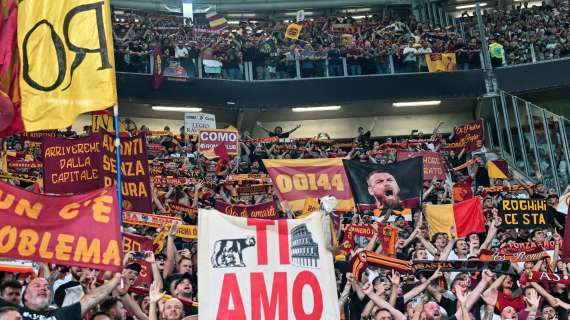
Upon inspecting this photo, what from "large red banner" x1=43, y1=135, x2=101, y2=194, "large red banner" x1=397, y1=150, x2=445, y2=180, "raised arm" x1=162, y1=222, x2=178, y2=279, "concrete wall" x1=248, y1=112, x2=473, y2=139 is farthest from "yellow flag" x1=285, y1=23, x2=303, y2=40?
"raised arm" x1=162, y1=222, x2=178, y2=279

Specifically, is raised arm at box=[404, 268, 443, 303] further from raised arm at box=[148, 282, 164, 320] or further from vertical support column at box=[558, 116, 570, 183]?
vertical support column at box=[558, 116, 570, 183]

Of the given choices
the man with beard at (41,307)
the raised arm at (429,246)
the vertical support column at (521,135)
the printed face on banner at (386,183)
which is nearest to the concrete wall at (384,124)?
the vertical support column at (521,135)

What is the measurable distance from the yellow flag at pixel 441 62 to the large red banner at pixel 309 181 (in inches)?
483

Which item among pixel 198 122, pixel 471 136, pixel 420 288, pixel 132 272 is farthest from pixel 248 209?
pixel 471 136

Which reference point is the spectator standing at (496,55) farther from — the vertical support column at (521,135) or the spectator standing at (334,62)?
the spectator standing at (334,62)

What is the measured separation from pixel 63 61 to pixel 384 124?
65.1 ft

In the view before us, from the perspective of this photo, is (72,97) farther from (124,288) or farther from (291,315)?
(291,315)

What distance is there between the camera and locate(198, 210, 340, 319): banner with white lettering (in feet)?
23.7

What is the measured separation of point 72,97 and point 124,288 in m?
2.05

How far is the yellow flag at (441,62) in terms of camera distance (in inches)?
963

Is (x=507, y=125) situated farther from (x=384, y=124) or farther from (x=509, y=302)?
(x=509, y=302)

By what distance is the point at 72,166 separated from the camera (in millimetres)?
10367

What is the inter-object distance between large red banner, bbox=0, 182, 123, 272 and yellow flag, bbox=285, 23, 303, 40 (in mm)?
18365

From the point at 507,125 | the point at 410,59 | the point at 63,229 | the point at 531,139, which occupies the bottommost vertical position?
the point at 63,229
